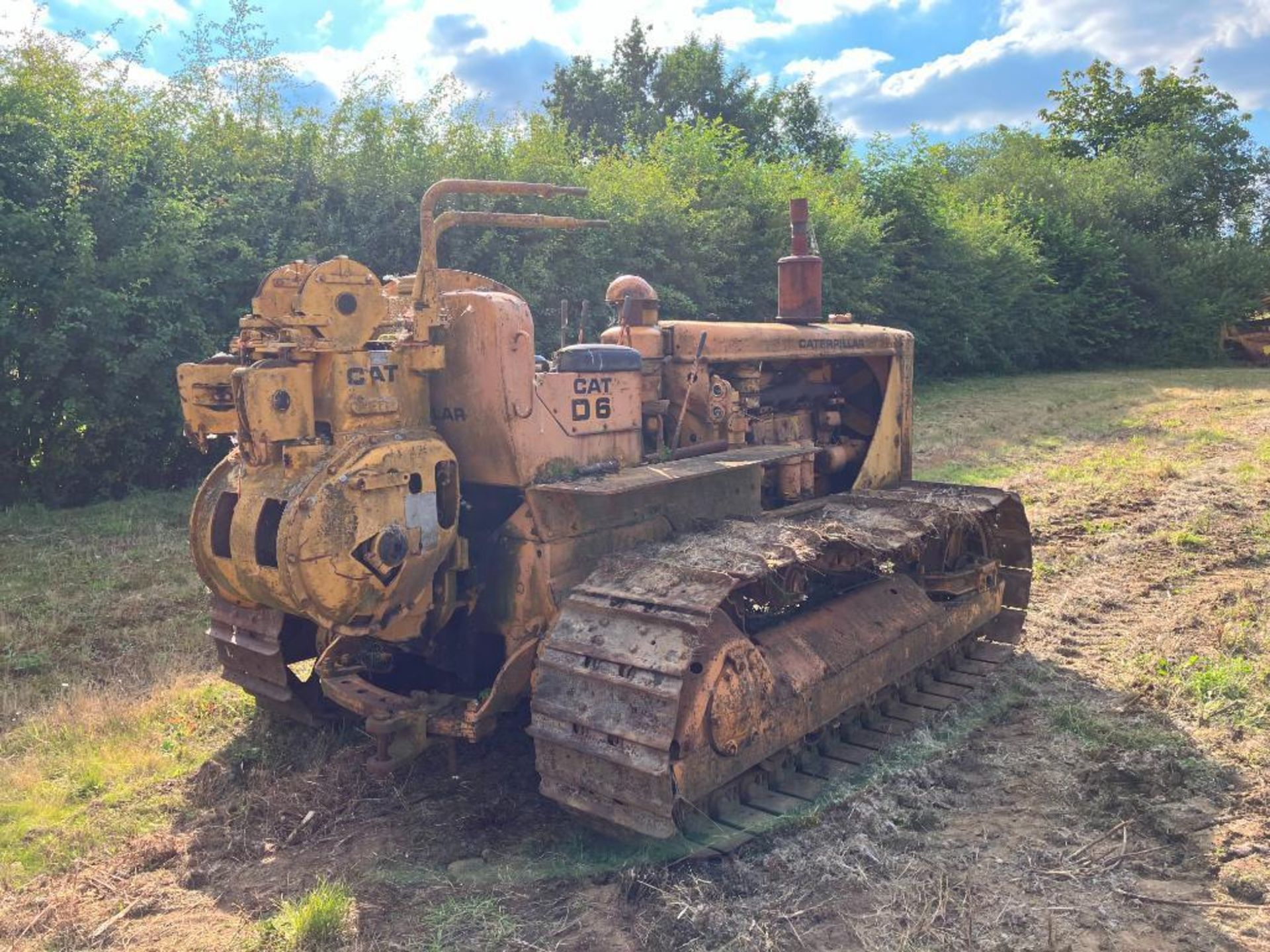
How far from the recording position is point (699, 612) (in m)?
4.02

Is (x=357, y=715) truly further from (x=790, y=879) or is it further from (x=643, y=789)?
(x=790, y=879)

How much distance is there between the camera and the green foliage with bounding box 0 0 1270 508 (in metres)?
10.6

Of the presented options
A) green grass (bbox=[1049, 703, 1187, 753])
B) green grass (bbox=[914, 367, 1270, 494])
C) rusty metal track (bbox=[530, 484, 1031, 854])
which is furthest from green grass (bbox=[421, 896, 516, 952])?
green grass (bbox=[914, 367, 1270, 494])

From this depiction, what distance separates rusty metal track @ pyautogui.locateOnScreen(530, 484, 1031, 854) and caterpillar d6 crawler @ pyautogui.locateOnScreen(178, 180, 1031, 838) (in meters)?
0.01

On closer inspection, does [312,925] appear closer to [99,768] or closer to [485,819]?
[485,819]

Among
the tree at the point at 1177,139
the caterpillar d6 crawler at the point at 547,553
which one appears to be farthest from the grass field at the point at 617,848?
the tree at the point at 1177,139

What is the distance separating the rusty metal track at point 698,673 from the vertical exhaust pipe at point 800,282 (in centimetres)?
169

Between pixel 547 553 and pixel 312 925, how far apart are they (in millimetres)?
1908

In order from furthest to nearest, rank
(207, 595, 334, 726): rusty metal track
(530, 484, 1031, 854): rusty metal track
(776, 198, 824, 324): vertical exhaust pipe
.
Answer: (776, 198, 824, 324): vertical exhaust pipe, (207, 595, 334, 726): rusty metal track, (530, 484, 1031, 854): rusty metal track

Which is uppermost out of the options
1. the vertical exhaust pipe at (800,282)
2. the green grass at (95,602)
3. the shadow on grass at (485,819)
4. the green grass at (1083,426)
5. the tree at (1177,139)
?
the tree at (1177,139)

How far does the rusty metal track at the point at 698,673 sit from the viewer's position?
3.83 m

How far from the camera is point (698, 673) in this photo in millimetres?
3975

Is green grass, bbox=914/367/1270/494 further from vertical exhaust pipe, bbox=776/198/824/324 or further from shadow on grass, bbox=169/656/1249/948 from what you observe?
shadow on grass, bbox=169/656/1249/948

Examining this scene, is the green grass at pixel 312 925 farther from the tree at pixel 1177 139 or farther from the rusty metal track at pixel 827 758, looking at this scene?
the tree at pixel 1177 139
